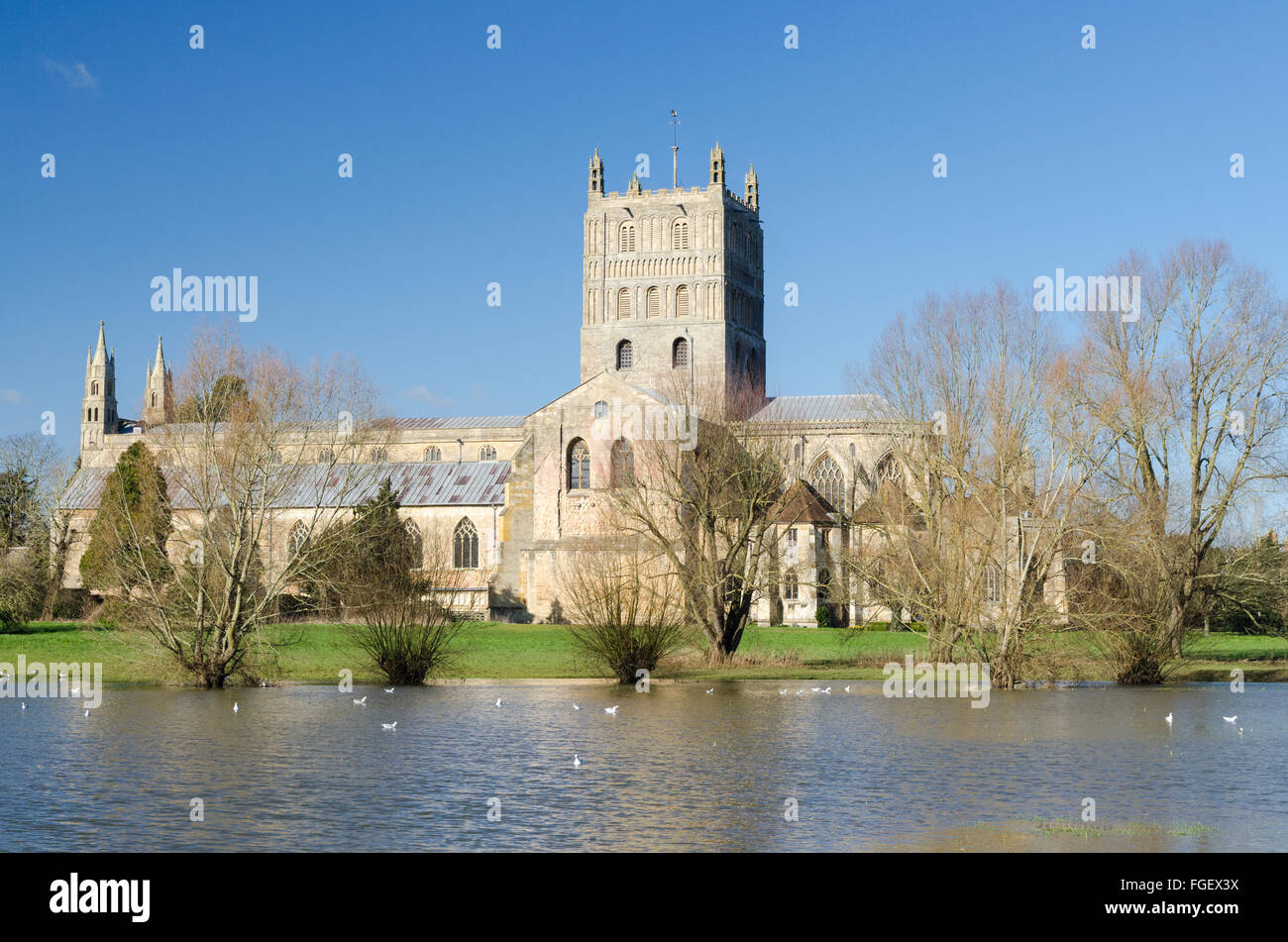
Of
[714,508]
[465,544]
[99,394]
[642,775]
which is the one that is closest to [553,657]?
[714,508]

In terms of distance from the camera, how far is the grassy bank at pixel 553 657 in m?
38.2

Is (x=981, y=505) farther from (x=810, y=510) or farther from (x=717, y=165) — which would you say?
(x=717, y=165)

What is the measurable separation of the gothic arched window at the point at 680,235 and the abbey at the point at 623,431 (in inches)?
3.9

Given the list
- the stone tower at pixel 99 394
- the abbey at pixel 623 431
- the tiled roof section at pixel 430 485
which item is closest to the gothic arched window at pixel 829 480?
the abbey at pixel 623 431

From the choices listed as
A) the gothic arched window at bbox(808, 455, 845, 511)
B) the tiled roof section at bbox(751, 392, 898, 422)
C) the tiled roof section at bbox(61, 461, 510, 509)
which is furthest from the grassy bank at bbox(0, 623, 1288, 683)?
the tiled roof section at bbox(751, 392, 898, 422)

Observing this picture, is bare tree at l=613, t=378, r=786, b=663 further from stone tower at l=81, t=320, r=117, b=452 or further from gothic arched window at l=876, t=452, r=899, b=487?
stone tower at l=81, t=320, r=117, b=452

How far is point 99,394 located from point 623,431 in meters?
88.4

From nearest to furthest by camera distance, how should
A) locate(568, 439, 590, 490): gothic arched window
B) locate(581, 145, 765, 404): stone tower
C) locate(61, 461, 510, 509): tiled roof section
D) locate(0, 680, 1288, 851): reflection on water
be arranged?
locate(0, 680, 1288, 851): reflection on water → locate(568, 439, 590, 490): gothic arched window → locate(61, 461, 510, 509): tiled roof section → locate(581, 145, 765, 404): stone tower

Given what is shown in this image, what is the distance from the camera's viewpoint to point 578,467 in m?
70.8

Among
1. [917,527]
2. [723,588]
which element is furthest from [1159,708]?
[723,588]

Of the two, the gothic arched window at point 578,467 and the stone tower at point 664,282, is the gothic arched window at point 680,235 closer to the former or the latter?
the stone tower at point 664,282

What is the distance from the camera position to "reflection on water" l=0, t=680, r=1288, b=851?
15.6m

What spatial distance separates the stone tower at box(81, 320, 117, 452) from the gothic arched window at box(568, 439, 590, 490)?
81274mm

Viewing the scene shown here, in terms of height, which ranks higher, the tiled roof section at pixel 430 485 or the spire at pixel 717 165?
the spire at pixel 717 165
